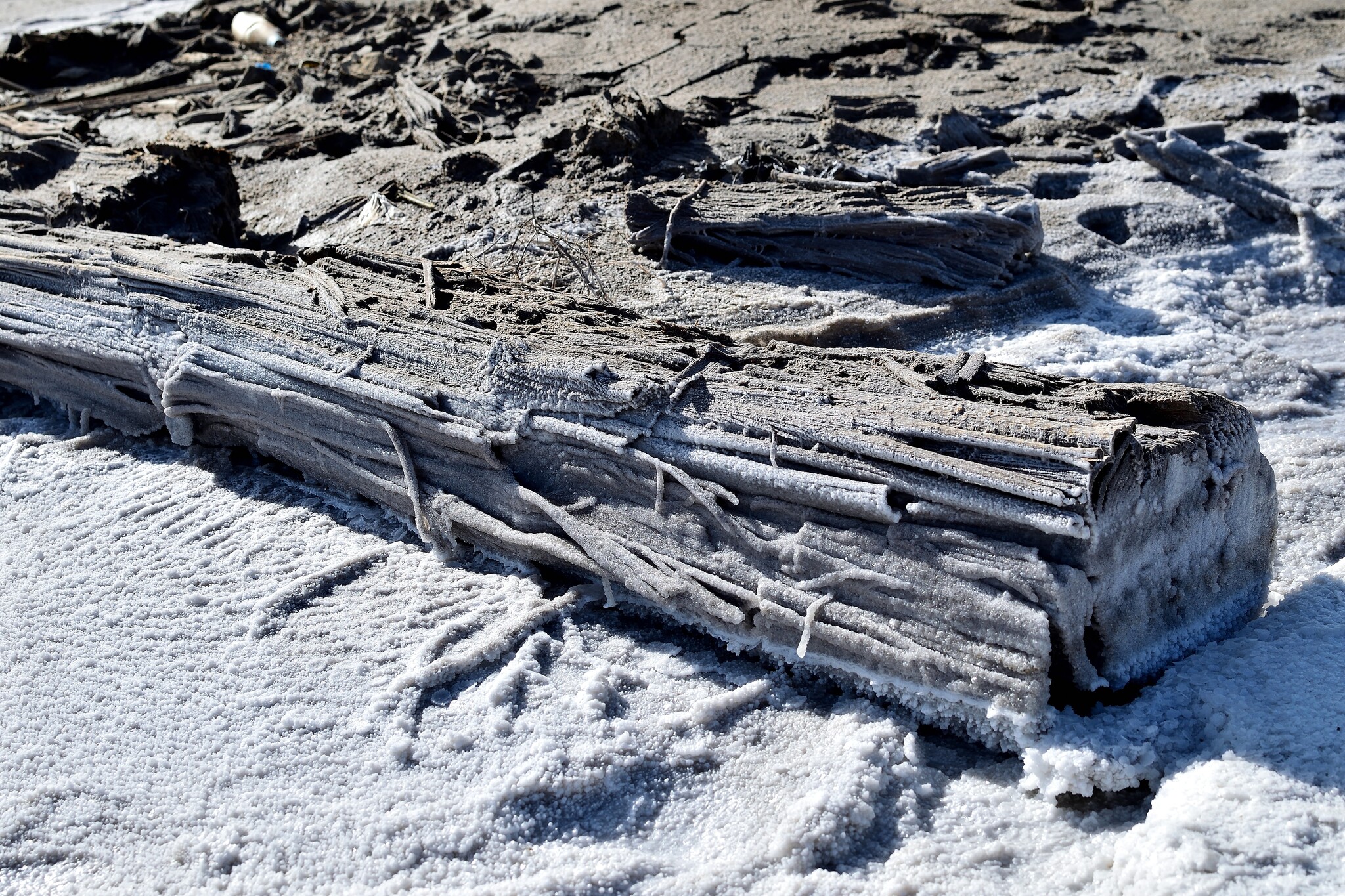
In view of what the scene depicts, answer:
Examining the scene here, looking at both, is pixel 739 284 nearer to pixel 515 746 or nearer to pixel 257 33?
pixel 515 746

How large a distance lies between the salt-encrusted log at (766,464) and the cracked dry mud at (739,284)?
1 cm

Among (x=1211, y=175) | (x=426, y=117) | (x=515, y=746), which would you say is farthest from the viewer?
(x=426, y=117)

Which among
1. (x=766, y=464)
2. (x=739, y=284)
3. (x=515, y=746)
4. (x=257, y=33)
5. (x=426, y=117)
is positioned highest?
(x=257, y=33)

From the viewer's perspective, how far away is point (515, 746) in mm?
2391

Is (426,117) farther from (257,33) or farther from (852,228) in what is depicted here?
(257,33)

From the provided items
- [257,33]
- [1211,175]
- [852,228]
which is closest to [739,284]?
[852,228]

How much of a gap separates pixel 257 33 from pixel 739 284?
265 inches

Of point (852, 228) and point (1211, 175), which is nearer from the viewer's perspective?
point (852, 228)

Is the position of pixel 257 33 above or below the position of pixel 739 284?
above

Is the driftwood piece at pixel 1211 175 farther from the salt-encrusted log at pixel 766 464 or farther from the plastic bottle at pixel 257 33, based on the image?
the plastic bottle at pixel 257 33

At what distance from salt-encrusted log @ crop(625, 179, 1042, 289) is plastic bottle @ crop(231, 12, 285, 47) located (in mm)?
5893

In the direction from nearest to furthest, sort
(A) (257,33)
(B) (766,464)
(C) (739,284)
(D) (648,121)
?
1. (B) (766,464)
2. (C) (739,284)
3. (D) (648,121)
4. (A) (257,33)

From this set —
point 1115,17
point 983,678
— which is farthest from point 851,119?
point 983,678

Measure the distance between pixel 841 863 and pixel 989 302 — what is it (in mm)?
2781
